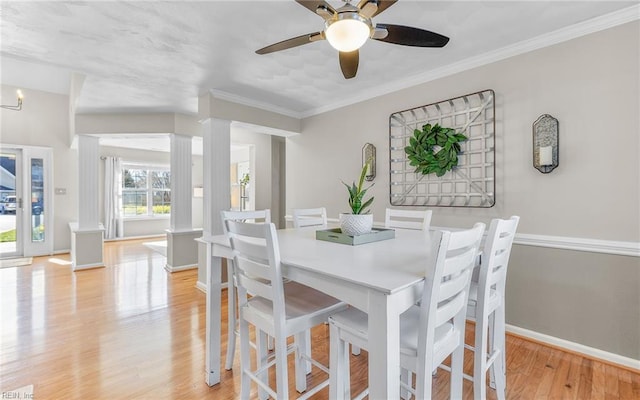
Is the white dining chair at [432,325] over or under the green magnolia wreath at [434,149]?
under

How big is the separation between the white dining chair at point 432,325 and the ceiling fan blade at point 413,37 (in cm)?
108

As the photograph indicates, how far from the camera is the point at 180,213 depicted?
446 centimetres

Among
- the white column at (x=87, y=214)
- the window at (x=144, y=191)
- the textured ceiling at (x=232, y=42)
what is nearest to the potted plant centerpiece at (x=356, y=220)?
the textured ceiling at (x=232, y=42)

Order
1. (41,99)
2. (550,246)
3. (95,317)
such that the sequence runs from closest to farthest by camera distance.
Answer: (550,246)
(95,317)
(41,99)

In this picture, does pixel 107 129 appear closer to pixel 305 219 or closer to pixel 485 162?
pixel 305 219

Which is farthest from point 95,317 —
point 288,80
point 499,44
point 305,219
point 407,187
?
point 499,44

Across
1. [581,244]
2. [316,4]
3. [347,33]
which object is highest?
[316,4]

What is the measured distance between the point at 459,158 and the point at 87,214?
5.36 m

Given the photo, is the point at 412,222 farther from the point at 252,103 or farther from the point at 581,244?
the point at 252,103

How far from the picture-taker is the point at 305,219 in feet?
8.66

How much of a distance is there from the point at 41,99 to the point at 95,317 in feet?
16.5

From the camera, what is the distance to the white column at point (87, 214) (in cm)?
457

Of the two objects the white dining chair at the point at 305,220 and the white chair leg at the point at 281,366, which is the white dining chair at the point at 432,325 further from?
the white dining chair at the point at 305,220

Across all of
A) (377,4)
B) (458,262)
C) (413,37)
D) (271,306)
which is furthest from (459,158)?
(271,306)
